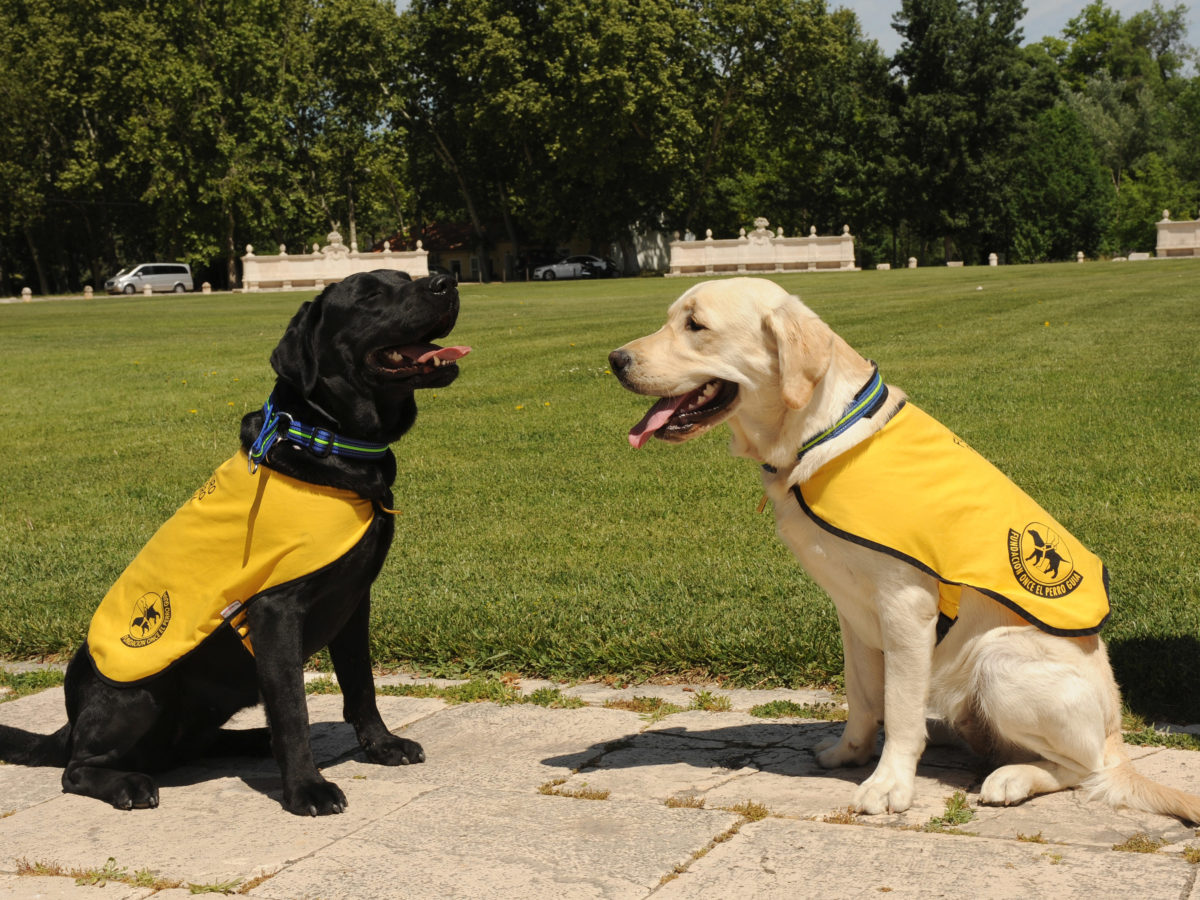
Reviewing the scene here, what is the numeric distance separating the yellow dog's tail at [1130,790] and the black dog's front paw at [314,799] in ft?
7.68

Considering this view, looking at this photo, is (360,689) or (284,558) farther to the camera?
(360,689)

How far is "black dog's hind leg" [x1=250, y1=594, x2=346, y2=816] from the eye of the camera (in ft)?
13.0

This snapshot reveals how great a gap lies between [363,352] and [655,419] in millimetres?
1021

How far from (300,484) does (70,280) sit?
79.8 m

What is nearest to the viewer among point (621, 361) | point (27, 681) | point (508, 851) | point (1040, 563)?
point (508, 851)

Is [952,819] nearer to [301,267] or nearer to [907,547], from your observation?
[907,547]

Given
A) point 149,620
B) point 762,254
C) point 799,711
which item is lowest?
point 799,711

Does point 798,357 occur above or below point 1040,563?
above

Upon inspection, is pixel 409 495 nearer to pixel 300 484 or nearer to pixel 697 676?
pixel 697 676

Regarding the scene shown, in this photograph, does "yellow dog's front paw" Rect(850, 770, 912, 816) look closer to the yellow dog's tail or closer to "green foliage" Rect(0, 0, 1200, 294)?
the yellow dog's tail

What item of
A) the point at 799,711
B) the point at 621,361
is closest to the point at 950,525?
the point at 621,361

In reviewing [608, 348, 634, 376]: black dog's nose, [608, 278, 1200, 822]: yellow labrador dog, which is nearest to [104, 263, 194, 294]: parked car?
[608, 348, 634, 376]: black dog's nose

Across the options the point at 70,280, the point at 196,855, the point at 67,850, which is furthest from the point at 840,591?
the point at 70,280

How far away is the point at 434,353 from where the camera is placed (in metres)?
4.15
